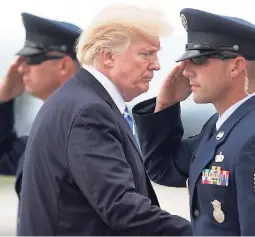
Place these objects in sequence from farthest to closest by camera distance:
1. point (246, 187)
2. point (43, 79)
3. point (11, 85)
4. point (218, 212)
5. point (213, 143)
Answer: point (11, 85)
point (43, 79)
point (213, 143)
point (218, 212)
point (246, 187)

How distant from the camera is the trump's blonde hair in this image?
2.06m

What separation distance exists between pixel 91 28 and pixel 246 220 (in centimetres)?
73

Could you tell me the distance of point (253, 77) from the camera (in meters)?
2.20

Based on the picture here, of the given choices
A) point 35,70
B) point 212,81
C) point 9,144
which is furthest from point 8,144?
point 212,81

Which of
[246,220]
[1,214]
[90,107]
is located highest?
[90,107]

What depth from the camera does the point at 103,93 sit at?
2.05m

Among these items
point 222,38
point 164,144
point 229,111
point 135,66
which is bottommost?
point 164,144

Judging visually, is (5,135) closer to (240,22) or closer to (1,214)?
(240,22)

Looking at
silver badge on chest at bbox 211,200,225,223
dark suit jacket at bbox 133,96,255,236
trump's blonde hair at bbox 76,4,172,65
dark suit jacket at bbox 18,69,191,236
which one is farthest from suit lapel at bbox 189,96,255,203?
trump's blonde hair at bbox 76,4,172,65

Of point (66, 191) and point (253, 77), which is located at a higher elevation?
point (253, 77)

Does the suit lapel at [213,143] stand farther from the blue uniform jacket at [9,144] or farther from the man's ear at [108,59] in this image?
the blue uniform jacket at [9,144]

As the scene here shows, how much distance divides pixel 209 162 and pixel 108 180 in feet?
1.41

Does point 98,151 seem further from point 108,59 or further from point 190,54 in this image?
point 190,54

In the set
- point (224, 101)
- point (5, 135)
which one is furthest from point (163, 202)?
point (224, 101)
